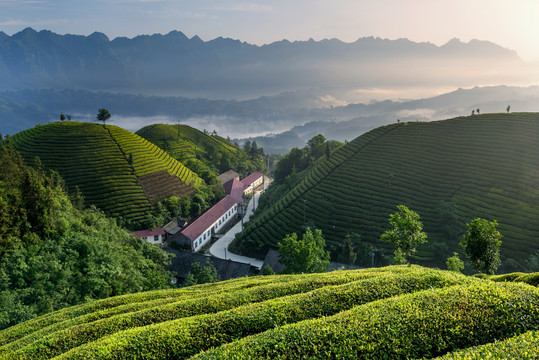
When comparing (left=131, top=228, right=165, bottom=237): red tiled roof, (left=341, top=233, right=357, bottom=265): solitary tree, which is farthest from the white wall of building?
(left=341, top=233, right=357, bottom=265): solitary tree

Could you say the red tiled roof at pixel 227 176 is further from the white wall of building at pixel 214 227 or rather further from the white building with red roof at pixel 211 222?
the white wall of building at pixel 214 227

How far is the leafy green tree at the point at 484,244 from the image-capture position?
24547 mm

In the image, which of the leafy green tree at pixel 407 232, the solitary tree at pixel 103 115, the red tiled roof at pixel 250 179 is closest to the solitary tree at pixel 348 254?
the leafy green tree at pixel 407 232

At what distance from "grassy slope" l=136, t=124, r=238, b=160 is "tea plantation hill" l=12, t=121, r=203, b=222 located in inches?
1185

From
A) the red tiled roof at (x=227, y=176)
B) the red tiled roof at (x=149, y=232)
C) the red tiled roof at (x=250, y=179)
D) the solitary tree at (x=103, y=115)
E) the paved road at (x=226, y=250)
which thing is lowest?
the paved road at (x=226, y=250)

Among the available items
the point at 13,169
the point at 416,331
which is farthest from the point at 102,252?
the point at 416,331

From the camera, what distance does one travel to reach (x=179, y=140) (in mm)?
136875

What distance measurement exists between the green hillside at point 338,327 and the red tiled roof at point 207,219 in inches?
1787

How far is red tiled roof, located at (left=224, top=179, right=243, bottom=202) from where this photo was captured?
92438 mm

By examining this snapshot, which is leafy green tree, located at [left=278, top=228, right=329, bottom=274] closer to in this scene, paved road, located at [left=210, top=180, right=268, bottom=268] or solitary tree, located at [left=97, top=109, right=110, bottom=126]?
paved road, located at [left=210, top=180, right=268, bottom=268]

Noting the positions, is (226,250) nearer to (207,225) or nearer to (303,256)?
(207,225)

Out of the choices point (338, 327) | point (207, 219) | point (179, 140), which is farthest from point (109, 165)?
point (338, 327)

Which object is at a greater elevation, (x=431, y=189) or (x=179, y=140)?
(x=179, y=140)

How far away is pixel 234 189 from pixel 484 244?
76816 mm
